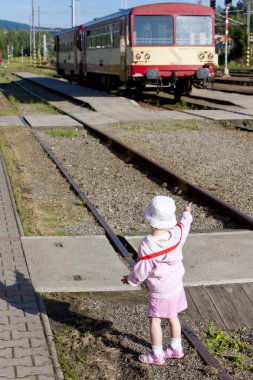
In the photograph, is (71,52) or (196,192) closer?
(196,192)

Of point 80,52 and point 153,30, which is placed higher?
point 153,30

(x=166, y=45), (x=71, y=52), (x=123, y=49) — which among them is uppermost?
(x=71, y=52)

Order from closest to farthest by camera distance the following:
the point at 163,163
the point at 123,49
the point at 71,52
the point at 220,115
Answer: the point at 163,163 < the point at 220,115 < the point at 123,49 < the point at 71,52

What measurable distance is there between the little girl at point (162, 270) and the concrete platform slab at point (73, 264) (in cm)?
111

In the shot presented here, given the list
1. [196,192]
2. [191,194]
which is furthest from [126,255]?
[191,194]

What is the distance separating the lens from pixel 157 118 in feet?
60.4

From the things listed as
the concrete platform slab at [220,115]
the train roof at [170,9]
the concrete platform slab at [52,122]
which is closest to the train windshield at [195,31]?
the train roof at [170,9]

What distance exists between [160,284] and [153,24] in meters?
18.5

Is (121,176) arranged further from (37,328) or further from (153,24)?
(153,24)

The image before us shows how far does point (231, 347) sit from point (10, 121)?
15135mm

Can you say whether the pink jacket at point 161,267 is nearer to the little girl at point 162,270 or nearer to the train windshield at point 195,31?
the little girl at point 162,270

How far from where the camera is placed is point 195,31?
2180 cm

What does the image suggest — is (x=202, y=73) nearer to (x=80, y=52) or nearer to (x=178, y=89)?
(x=178, y=89)

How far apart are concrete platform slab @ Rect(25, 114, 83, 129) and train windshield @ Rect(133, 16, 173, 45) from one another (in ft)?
13.5
